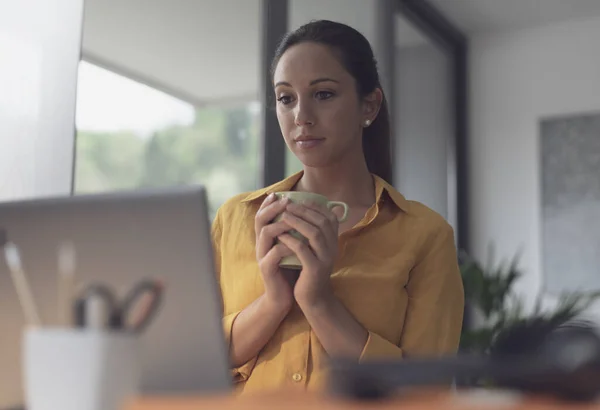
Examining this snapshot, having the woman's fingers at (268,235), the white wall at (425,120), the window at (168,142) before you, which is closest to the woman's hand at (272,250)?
the woman's fingers at (268,235)

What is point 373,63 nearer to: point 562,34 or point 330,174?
point 330,174

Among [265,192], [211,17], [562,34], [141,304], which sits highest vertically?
[562,34]

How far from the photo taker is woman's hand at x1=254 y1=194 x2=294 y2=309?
1010 mm

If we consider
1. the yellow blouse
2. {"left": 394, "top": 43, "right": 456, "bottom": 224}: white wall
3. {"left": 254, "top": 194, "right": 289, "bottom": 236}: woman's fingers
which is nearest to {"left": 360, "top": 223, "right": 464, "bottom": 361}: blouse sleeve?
the yellow blouse

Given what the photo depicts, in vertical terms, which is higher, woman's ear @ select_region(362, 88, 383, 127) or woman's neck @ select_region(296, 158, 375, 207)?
woman's ear @ select_region(362, 88, 383, 127)

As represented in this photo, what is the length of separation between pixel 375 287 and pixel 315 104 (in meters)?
0.32

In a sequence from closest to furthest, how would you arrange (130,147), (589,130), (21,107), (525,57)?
Answer: (21,107)
(130,147)
(589,130)
(525,57)

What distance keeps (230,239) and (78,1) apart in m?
0.64

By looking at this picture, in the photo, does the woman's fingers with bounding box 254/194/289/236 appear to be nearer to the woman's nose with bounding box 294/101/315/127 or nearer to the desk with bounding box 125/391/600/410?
the woman's nose with bounding box 294/101/315/127

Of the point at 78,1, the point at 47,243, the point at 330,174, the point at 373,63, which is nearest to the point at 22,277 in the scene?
the point at 47,243

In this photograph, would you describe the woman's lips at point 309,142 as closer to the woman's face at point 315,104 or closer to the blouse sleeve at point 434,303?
the woman's face at point 315,104

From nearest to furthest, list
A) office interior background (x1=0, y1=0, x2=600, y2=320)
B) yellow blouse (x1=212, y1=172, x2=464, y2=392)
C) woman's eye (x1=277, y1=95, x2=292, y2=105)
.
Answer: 1. yellow blouse (x1=212, y1=172, x2=464, y2=392)
2. woman's eye (x1=277, y1=95, x2=292, y2=105)
3. office interior background (x1=0, y1=0, x2=600, y2=320)

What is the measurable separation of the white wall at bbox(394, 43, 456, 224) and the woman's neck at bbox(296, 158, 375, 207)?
2660mm

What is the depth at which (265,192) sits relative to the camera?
48.6 inches
